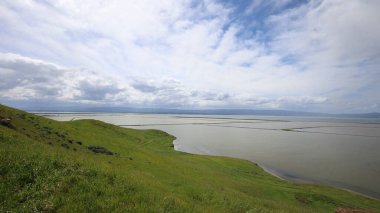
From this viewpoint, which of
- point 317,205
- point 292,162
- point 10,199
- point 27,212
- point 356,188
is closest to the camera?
point 27,212

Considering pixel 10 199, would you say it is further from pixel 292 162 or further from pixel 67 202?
pixel 292 162

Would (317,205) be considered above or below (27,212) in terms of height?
below

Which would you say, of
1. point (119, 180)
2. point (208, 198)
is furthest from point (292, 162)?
point (119, 180)

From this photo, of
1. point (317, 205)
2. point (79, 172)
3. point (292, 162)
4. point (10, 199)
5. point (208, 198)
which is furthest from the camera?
point (292, 162)

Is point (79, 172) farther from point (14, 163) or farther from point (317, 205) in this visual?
point (317, 205)

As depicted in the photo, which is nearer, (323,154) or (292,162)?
(292,162)

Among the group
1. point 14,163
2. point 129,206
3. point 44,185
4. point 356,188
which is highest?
point 14,163

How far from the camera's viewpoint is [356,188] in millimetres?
44812

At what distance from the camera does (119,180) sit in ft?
37.7

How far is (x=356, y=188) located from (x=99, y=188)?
5368cm

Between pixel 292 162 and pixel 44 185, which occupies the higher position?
pixel 44 185

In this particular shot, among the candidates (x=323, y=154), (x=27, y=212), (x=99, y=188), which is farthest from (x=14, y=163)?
(x=323, y=154)

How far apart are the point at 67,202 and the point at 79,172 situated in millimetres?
2725

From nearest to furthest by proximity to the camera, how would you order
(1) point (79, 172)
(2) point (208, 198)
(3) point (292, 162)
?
(1) point (79, 172) → (2) point (208, 198) → (3) point (292, 162)
